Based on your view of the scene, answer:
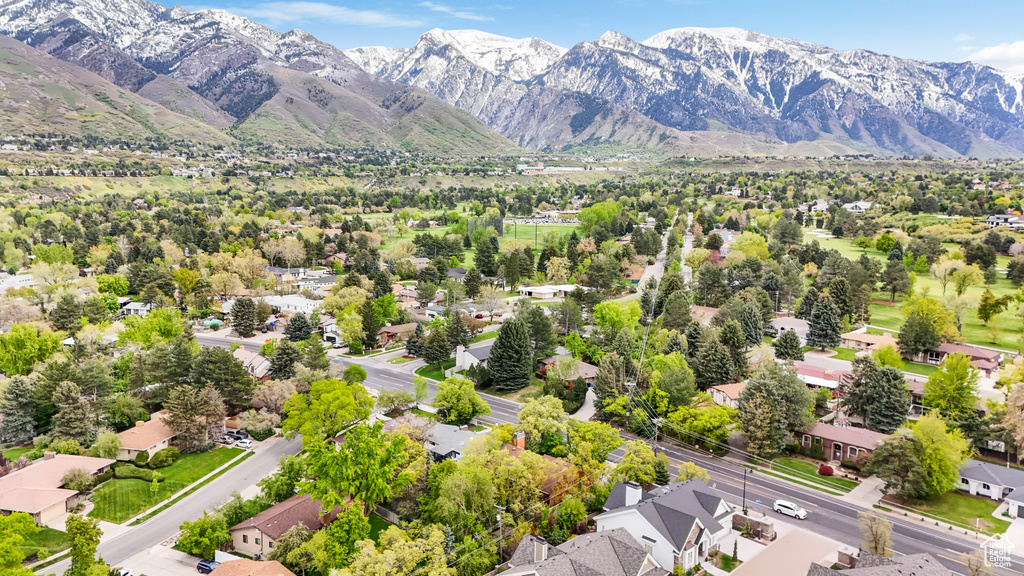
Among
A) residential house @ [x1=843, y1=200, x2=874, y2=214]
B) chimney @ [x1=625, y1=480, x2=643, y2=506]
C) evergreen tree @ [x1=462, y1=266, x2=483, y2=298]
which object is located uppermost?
residential house @ [x1=843, y1=200, x2=874, y2=214]

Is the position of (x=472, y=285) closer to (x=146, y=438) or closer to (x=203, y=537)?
(x=146, y=438)

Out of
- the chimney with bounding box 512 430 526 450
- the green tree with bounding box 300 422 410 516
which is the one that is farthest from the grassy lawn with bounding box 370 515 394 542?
the chimney with bounding box 512 430 526 450

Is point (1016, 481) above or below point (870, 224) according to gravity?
below

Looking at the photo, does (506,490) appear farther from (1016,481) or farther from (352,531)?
(1016,481)

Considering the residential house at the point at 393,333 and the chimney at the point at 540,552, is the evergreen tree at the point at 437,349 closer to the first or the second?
the residential house at the point at 393,333

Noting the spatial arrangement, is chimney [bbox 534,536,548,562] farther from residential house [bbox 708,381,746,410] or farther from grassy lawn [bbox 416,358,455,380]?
grassy lawn [bbox 416,358,455,380]

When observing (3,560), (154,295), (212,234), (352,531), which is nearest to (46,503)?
(3,560)

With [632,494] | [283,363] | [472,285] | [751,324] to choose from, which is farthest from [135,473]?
[751,324]
